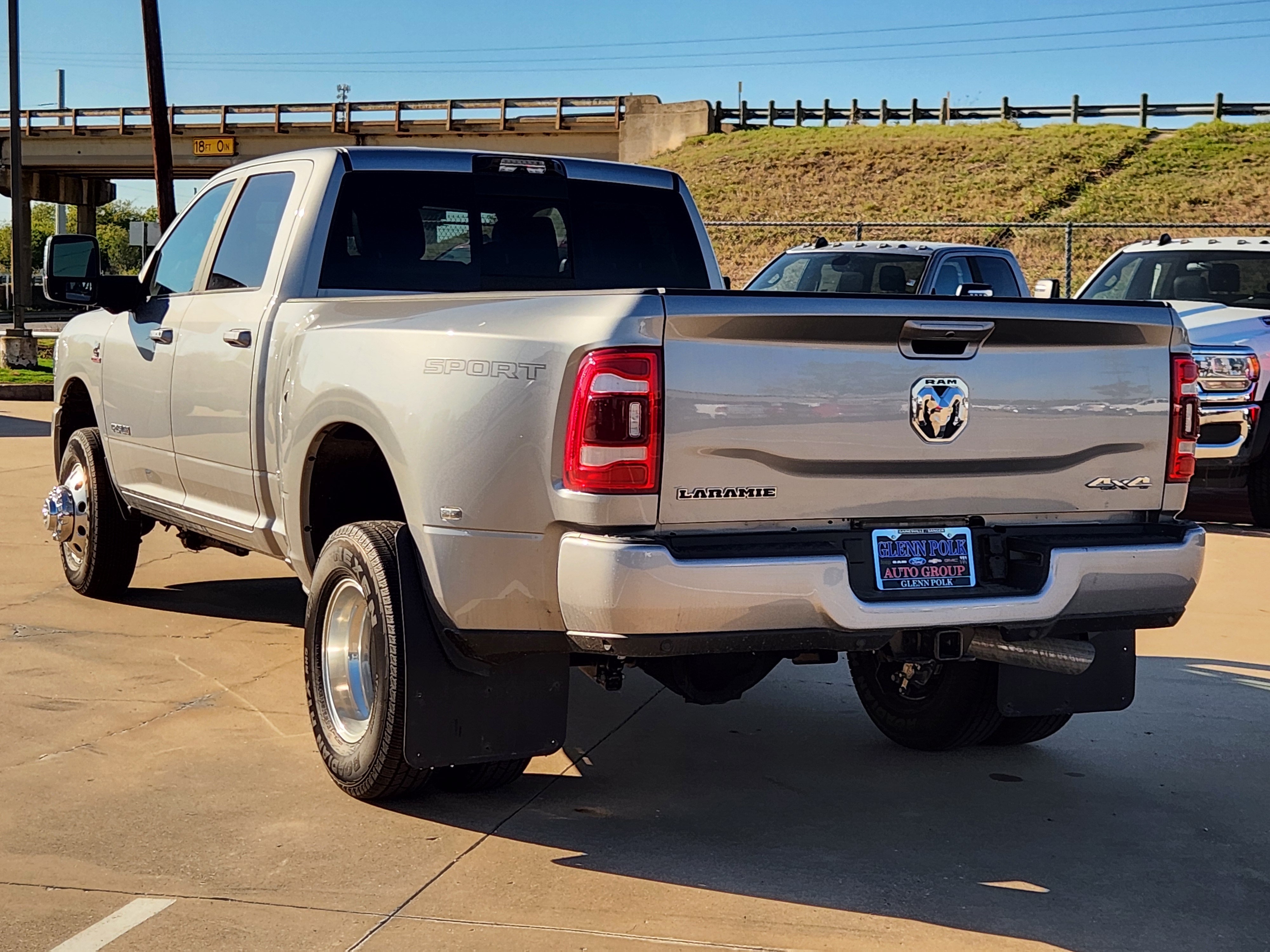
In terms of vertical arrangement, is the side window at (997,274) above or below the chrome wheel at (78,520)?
above

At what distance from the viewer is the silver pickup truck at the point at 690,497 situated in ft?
12.5

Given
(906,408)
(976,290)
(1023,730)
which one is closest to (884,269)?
(976,290)

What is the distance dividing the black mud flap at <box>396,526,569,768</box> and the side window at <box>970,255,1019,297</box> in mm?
A: 10929

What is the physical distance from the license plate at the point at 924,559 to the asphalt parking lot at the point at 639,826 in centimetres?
79

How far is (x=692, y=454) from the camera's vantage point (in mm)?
3803

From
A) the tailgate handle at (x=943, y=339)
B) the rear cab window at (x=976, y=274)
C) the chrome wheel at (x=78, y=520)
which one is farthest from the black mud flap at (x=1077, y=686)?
the rear cab window at (x=976, y=274)

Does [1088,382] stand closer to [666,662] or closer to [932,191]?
[666,662]

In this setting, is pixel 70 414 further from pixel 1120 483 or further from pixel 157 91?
pixel 157 91

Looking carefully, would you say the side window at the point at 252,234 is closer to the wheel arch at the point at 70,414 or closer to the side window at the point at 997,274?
the wheel arch at the point at 70,414

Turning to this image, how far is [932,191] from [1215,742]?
155 feet

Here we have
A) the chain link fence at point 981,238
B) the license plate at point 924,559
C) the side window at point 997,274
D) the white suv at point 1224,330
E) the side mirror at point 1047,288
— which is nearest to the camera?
the license plate at point 924,559

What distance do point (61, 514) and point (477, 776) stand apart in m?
3.84

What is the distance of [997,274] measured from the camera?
14.7 meters

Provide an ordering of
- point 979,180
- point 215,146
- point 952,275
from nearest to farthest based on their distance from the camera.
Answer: point 952,275 → point 979,180 → point 215,146
